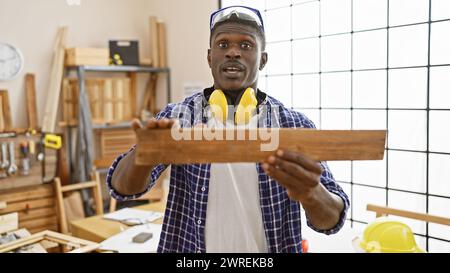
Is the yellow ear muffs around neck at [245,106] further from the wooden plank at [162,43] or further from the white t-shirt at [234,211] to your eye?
the wooden plank at [162,43]

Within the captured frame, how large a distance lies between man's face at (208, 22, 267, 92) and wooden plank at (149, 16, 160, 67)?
2.86 meters

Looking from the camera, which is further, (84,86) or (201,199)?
(84,86)

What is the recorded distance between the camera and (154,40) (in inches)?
144

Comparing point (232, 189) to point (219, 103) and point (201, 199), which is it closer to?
point (201, 199)

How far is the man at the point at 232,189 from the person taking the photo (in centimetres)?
83

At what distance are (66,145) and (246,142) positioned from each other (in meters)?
2.91

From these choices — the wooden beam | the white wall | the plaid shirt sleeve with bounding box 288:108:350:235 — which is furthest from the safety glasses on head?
the white wall

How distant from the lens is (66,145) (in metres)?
3.30

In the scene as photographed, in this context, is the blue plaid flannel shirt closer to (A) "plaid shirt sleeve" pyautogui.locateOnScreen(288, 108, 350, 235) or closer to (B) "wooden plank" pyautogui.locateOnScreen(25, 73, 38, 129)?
(A) "plaid shirt sleeve" pyautogui.locateOnScreen(288, 108, 350, 235)

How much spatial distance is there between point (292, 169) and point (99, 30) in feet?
10.4


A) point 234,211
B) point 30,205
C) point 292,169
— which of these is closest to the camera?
point 292,169

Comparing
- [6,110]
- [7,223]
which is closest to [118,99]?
[6,110]
